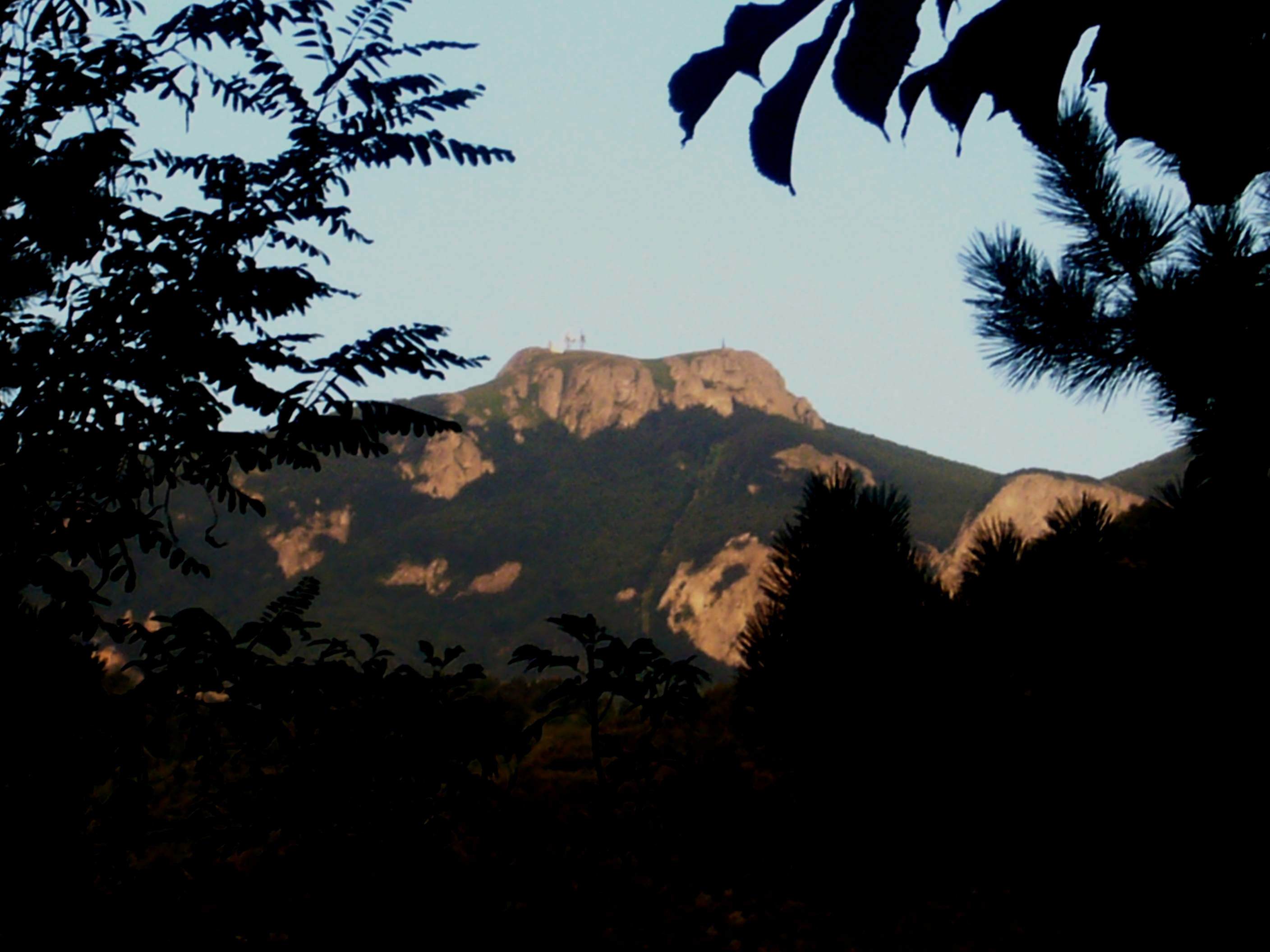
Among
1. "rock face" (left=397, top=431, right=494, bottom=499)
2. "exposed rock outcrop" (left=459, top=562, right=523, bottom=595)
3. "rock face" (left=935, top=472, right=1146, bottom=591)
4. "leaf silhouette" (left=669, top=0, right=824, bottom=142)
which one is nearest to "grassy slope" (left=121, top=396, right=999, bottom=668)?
"exposed rock outcrop" (left=459, top=562, right=523, bottom=595)

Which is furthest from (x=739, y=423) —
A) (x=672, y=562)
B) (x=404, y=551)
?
(x=404, y=551)

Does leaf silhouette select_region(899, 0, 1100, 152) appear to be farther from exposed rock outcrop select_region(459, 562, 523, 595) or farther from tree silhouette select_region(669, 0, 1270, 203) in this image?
exposed rock outcrop select_region(459, 562, 523, 595)

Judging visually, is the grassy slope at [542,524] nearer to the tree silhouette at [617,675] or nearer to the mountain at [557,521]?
the mountain at [557,521]

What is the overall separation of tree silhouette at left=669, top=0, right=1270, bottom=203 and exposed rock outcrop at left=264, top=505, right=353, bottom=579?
96630 millimetres

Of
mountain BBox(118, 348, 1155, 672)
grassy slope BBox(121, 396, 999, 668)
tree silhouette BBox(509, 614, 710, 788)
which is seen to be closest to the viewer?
tree silhouette BBox(509, 614, 710, 788)

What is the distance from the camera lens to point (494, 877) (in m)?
2.94

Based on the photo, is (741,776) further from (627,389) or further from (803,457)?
(627,389)

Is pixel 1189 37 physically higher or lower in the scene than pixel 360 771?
higher

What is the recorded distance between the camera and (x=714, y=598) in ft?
284

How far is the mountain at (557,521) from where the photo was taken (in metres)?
84.9

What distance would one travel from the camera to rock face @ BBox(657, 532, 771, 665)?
280 ft

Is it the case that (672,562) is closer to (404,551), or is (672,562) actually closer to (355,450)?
(404,551)

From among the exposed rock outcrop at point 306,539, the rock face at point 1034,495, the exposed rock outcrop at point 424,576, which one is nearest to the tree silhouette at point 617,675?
the rock face at point 1034,495

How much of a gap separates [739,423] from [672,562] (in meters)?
38.0
